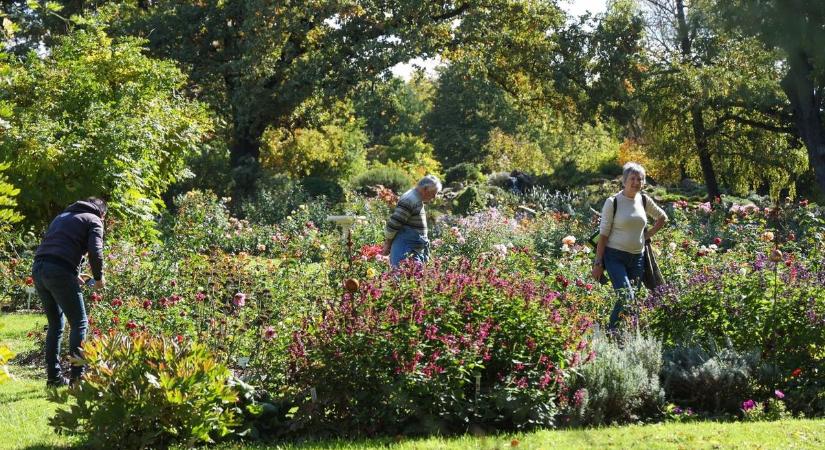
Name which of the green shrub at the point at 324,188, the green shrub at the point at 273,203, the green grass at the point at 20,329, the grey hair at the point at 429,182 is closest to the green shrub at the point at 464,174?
the green shrub at the point at 324,188

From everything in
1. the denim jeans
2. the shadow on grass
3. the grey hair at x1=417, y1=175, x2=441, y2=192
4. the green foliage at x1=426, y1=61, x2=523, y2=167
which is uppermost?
the green foliage at x1=426, y1=61, x2=523, y2=167

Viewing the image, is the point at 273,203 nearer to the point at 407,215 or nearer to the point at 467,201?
the point at 467,201

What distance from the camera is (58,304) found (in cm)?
623

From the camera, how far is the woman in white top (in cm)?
688

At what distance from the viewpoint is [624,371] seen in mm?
5184

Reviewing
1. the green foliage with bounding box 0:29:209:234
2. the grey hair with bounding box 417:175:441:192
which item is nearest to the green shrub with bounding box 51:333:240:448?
the grey hair with bounding box 417:175:441:192

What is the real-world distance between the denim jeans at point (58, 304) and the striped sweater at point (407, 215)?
2574 millimetres

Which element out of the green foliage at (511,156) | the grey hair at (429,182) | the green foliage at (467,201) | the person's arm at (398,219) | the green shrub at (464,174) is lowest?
the person's arm at (398,219)

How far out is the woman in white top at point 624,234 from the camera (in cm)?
688

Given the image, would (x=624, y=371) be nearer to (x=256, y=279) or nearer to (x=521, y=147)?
(x=256, y=279)

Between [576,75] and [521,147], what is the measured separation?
720 inches

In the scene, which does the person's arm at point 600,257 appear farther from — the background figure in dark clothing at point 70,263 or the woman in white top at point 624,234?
the background figure in dark clothing at point 70,263

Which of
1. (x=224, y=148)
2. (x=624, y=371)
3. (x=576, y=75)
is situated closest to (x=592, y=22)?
(x=576, y=75)

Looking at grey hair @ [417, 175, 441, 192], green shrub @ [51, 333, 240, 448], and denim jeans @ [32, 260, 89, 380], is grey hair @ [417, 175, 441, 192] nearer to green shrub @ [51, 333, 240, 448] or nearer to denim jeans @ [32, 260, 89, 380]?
denim jeans @ [32, 260, 89, 380]
